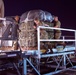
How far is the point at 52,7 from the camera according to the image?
652 inches

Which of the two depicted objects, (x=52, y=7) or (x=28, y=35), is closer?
(x=28, y=35)

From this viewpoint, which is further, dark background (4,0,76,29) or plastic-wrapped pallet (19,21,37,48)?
dark background (4,0,76,29)

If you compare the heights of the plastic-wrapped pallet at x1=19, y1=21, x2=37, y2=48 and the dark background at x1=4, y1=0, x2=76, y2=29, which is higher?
the dark background at x1=4, y1=0, x2=76, y2=29

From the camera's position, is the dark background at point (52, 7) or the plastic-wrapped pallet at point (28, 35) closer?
the plastic-wrapped pallet at point (28, 35)

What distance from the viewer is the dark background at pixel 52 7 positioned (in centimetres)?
1429

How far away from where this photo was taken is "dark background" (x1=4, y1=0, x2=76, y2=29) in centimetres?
1429

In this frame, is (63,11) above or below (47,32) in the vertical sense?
above

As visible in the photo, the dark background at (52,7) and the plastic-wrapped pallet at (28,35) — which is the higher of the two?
the dark background at (52,7)

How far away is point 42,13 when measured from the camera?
8.66 meters

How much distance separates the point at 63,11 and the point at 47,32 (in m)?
8.84

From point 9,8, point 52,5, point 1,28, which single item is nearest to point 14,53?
point 1,28

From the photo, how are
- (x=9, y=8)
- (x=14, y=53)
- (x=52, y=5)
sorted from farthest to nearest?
1. (x=52, y=5)
2. (x=9, y=8)
3. (x=14, y=53)

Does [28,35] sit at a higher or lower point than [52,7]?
lower

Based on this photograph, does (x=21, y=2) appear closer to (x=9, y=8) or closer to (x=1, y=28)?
(x=9, y=8)
